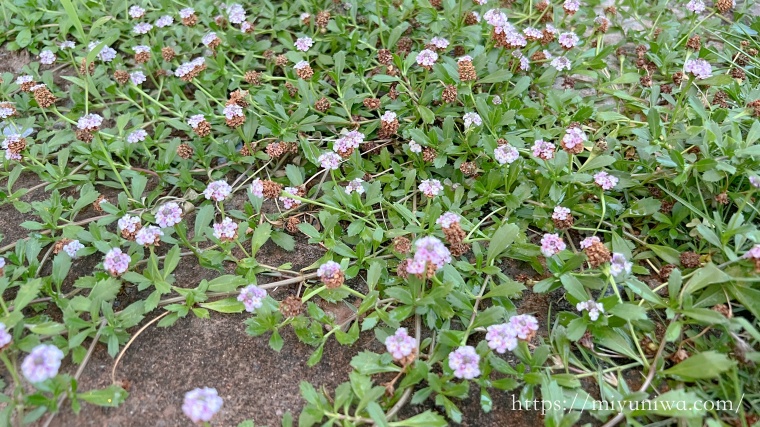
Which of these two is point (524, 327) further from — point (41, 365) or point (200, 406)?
point (41, 365)

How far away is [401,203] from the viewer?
2.31 meters

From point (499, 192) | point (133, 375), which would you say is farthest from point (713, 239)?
point (133, 375)

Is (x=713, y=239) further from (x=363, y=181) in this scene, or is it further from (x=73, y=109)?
(x=73, y=109)

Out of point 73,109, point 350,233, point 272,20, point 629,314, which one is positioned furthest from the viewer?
point 272,20

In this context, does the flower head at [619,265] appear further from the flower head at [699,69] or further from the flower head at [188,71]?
the flower head at [188,71]

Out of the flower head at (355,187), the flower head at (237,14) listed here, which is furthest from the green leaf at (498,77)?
the flower head at (237,14)

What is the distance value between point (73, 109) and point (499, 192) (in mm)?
2104

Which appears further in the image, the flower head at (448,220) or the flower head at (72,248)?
the flower head at (72,248)

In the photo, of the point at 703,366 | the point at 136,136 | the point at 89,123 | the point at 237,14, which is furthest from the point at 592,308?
the point at 237,14

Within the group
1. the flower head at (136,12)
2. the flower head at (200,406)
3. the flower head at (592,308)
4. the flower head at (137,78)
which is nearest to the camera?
the flower head at (200,406)

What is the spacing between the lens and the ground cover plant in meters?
1.75

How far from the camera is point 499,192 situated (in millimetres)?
2262

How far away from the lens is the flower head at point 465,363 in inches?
65.6

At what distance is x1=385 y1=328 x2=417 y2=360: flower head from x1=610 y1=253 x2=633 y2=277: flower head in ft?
2.35
